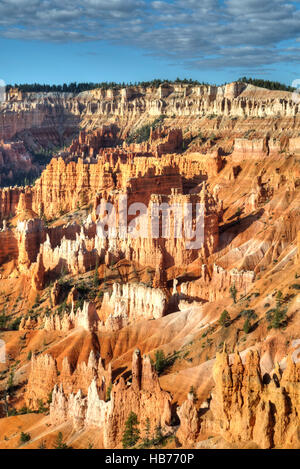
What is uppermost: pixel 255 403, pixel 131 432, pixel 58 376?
pixel 255 403

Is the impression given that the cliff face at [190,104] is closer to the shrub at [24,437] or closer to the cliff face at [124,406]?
the cliff face at [124,406]

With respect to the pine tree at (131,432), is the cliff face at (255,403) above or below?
above

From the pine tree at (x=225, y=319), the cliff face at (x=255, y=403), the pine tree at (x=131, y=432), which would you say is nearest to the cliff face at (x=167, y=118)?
the pine tree at (x=225, y=319)

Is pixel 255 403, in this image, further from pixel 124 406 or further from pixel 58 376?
pixel 58 376

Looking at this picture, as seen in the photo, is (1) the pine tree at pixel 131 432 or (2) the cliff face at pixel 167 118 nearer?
(1) the pine tree at pixel 131 432

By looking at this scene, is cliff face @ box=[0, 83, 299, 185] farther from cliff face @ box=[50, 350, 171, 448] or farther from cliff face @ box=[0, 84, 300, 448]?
cliff face @ box=[50, 350, 171, 448]

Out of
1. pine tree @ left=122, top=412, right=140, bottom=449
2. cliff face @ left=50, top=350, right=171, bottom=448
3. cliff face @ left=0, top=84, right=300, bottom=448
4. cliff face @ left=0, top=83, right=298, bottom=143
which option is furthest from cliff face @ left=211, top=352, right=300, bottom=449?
cliff face @ left=0, top=83, right=298, bottom=143

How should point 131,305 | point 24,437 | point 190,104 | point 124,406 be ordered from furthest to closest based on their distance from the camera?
point 190,104, point 131,305, point 24,437, point 124,406

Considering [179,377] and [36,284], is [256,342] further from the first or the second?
[36,284]

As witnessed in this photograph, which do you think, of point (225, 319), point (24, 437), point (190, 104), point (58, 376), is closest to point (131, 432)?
point (24, 437)

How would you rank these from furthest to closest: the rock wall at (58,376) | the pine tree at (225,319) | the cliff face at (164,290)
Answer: the rock wall at (58,376), the pine tree at (225,319), the cliff face at (164,290)

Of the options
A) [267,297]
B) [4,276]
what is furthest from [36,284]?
[267,297]
